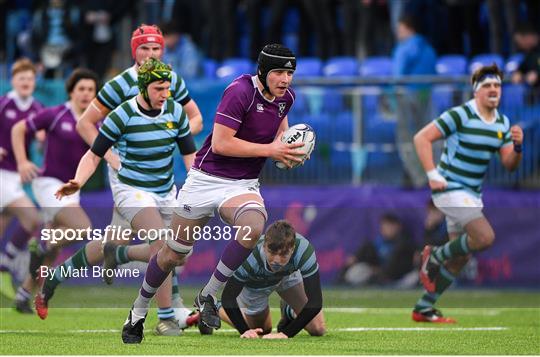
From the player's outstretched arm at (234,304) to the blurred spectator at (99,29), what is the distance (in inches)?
384

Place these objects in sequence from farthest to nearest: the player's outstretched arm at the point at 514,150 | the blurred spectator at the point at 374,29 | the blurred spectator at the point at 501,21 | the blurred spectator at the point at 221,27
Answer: the blurred spectator at the point at 221,27
the blurred spectator at the point at 374,29
the blurred spectator at the point at 501,21
the player's outstretched arm at the point at 514,150

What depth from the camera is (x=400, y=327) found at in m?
12.6

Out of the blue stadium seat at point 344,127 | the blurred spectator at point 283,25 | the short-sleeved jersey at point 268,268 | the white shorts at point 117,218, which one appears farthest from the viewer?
the blurred spectator at point 283,25

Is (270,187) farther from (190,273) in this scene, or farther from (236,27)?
(236,27)

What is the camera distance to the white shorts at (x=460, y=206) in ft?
43.8

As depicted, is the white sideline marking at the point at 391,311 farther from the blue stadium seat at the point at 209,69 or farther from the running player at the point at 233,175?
the blue stadium seat at the point at 209,69

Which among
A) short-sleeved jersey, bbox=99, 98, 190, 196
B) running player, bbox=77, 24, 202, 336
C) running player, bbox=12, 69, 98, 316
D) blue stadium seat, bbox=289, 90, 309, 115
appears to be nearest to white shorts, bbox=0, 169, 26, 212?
running player, bbox=12, 69, 98, 316

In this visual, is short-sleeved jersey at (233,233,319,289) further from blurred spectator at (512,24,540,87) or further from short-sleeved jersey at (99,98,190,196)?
blurred spectator at (512,24,540,87)

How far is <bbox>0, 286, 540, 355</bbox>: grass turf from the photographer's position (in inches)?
406

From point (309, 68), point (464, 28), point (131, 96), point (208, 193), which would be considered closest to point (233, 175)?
point (208, 193)

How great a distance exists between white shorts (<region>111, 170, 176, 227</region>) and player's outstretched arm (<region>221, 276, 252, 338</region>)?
32.7 inches

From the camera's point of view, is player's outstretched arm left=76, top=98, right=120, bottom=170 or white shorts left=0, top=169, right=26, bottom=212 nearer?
player's outstretched arm left=76, top=98, right=120, bottom=170

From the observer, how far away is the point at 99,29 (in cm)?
2091
